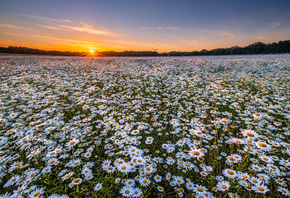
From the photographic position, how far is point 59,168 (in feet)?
7.46

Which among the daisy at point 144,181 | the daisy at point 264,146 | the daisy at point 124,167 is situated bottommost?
the daisy at point 144,181

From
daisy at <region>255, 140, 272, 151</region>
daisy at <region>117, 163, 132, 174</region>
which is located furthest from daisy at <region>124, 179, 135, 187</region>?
daisy at <region>255, 140, 272, 151</region>

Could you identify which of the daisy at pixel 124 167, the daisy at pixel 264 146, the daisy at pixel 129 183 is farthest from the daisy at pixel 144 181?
the daisy at pixel 264 146

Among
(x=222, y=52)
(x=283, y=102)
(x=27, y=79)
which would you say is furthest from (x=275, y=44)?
(x=27, y=79)

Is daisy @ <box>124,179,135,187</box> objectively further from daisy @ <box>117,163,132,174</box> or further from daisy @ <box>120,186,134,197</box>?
daisy @ <box>117,163,132,174</box>

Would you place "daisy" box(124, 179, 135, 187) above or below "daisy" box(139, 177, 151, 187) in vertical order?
above

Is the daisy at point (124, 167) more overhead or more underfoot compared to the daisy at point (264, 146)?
more underfoot

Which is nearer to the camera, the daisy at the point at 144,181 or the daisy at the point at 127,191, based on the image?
the daisy at the point at 127,191

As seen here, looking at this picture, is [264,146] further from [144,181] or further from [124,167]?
[124,167]

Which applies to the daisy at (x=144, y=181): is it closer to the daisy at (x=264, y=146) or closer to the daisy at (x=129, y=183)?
the daisy at (x=129, y=183)

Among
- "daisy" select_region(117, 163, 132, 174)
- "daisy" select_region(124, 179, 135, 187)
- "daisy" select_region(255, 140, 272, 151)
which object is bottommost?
"daisy" select_region(124, 179, 135, 187)

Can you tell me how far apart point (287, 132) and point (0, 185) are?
6.46 m

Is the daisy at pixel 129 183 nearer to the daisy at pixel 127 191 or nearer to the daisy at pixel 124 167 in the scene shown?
the daisy at pixel 127 191

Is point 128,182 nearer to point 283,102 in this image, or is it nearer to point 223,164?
point 223,164
